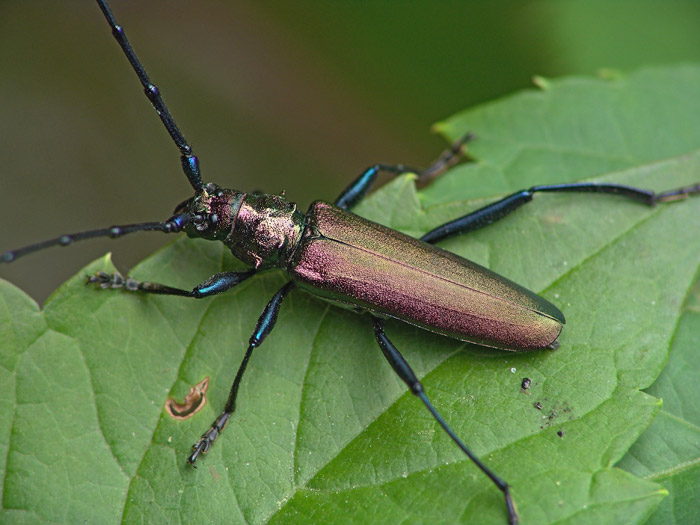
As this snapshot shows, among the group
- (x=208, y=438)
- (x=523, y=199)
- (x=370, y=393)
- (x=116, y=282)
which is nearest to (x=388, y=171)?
(x=523, y=199)

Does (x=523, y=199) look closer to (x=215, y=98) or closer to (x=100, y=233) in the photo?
(x=100, y=233)

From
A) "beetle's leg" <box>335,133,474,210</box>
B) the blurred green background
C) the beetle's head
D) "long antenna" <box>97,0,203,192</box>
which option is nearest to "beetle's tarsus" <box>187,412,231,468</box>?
the beetle's head

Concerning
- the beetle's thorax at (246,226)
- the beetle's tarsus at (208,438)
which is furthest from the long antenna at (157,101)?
the beetle's tarsus at (208,438)

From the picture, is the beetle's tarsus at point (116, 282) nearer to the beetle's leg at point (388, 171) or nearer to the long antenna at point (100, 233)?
the long antenna at point (100, 233)

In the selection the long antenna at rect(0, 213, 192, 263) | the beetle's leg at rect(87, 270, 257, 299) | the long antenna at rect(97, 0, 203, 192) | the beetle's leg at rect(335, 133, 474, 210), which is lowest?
the beetle's leg at rect(335, 133, 474, 210)

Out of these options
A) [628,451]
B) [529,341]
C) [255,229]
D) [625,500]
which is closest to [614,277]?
[529,341]

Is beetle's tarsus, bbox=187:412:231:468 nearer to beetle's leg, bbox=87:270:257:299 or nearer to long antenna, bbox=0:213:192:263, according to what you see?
beetle's leg, bbox=87:270:257:299
